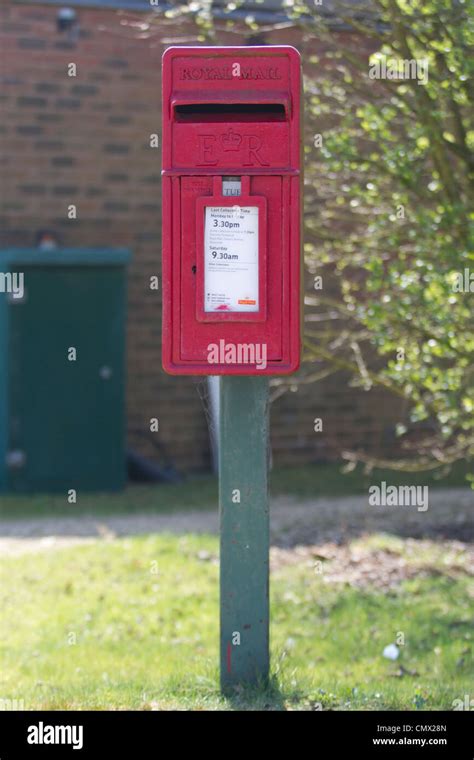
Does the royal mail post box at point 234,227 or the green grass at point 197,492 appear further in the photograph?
the green grass at point 197,492

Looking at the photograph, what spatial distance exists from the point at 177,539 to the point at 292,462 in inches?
166

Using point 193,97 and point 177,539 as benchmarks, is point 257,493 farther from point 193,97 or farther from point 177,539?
point 177,539

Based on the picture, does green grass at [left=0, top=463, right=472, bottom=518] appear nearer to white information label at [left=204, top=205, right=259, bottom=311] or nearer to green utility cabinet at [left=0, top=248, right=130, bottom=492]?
green utility cabinet at [left=0, top=248, right=130, bottom=492]

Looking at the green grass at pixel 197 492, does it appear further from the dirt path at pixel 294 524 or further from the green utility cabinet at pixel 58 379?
the dirt path at pixel 294 524

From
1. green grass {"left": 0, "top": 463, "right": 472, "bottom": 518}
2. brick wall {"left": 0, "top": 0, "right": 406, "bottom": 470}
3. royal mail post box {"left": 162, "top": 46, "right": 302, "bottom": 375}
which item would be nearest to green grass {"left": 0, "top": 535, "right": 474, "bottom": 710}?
royal mail post box {"left": 162, "top": 46, "right": 302, "bottom": 375}

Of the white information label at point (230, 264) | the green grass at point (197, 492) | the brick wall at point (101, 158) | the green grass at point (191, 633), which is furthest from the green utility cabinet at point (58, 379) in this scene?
the white information label at point (230, 264)

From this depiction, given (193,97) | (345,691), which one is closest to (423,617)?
(345,691)

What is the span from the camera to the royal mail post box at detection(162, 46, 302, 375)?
14.0 ft

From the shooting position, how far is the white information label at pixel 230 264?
430 centimetres

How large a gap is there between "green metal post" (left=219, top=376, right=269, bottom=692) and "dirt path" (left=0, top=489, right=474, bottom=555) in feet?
12.6

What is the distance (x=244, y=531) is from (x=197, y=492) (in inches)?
256

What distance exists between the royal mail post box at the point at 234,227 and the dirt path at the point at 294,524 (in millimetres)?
4184

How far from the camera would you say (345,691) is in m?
4.67

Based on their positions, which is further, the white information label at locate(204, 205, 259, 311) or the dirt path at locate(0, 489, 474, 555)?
the dirt path at locate(0, 489, 474, 555)
